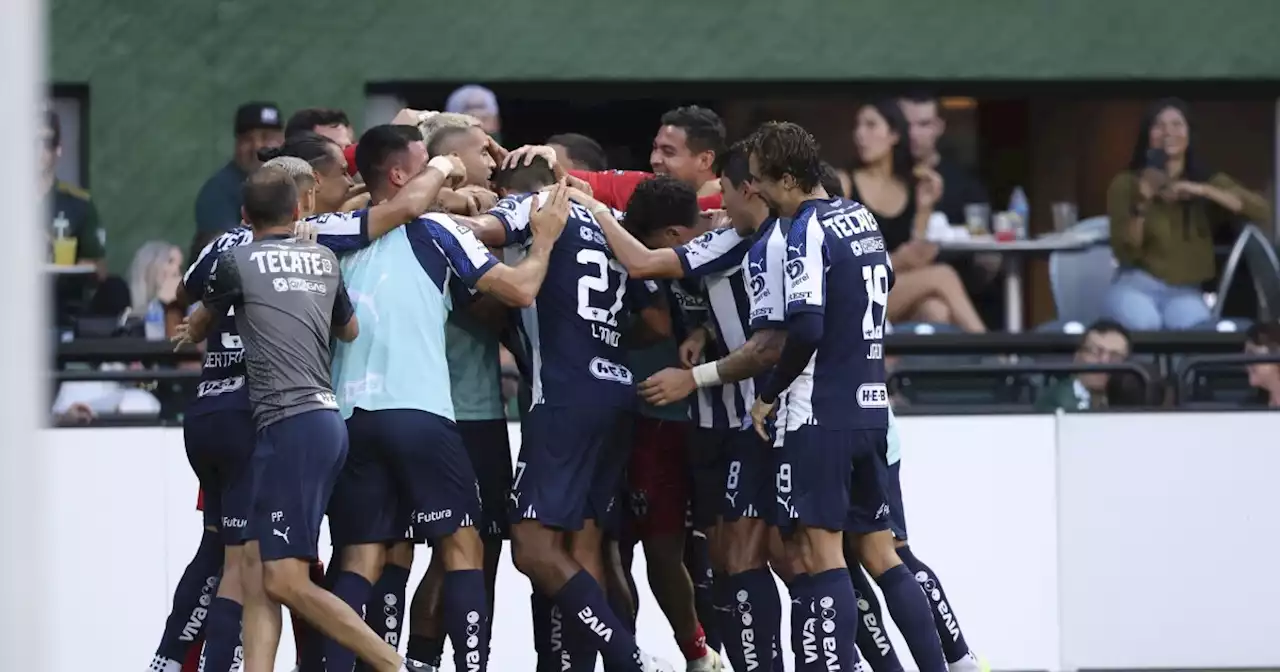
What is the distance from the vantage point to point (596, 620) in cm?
679

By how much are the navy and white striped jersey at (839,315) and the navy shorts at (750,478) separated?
0.41 meters

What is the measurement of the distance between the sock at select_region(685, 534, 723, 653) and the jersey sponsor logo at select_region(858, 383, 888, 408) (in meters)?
1.51

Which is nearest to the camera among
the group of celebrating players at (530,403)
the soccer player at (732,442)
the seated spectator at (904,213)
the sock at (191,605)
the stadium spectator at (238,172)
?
the group of celebrating players at (530,403)

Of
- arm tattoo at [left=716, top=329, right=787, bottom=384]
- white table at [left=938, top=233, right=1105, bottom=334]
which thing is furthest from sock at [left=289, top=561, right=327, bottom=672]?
white table at [left=938, top=233, right=1105, bottom=334]

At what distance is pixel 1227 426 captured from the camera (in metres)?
9.09

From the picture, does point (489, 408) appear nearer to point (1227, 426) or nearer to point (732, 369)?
point (732, 369)

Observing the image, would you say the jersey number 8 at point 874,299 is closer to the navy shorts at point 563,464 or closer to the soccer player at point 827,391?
the soccer player at point 827,391

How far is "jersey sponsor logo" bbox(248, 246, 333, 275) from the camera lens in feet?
20.8

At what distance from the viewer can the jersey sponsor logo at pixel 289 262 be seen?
20.8 ft

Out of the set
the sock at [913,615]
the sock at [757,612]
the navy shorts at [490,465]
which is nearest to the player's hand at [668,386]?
the navy shorts at [490,465]

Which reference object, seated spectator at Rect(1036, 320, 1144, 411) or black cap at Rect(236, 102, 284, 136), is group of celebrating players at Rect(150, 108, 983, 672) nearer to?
seated spectator at Rect(1036, 320, 1144, 411)

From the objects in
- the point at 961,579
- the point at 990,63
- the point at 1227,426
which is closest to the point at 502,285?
the point at 961,579

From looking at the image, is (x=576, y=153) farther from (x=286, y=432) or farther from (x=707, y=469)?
(x=286, y=432)

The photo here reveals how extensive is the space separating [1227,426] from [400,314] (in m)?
4.32
